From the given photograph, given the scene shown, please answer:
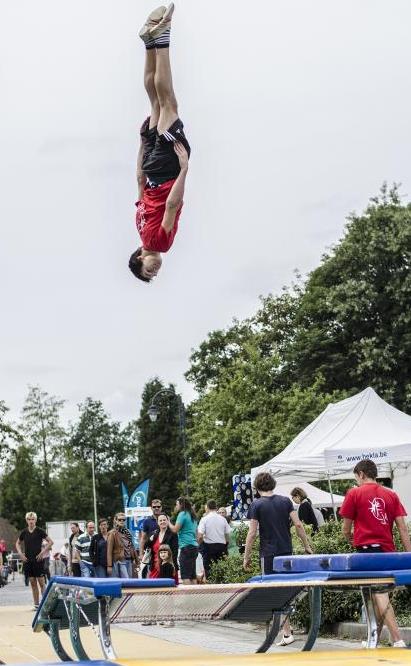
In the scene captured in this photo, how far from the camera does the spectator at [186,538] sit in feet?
59.0

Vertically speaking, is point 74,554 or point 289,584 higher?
point 74,554

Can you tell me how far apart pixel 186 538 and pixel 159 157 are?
12.2 metres

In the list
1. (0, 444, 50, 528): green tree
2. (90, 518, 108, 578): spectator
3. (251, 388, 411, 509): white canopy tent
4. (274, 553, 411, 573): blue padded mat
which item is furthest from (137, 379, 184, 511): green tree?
(274, 553, 411, 573): blue padded mat

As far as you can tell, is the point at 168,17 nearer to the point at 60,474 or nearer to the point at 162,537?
the point at 162,537

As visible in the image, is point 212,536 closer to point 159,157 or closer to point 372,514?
point 372,514

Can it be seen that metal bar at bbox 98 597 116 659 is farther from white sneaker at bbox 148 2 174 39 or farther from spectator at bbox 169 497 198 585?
spectator at bbox 169 497 198 585

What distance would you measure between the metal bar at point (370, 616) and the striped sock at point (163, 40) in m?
3.92

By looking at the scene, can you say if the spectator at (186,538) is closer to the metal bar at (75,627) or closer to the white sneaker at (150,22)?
the metal bar at (75,627)

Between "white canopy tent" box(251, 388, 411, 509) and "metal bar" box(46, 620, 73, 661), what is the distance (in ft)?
44.7

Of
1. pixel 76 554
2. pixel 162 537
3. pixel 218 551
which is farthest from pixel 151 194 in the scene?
pixel 76 554

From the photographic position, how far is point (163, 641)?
14.5m

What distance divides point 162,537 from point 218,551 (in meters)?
1.74

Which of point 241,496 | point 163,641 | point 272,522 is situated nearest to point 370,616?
point 272,522

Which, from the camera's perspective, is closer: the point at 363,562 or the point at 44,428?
the point at 363,562
